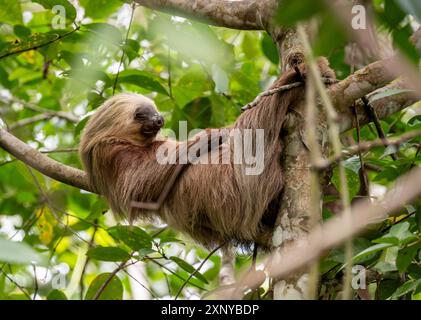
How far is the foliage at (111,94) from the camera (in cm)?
461

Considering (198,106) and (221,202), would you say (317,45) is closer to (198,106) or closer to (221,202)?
(221,202)

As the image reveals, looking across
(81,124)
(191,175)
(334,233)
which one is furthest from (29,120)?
(334,233)

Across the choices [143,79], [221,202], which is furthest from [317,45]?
[143,79]

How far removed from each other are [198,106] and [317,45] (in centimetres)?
557

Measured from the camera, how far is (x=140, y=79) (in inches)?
247

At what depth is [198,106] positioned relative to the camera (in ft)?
22.6

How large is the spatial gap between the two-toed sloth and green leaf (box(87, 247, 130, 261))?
510 millimetres

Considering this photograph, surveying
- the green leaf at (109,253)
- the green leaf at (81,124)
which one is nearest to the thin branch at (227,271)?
the green leaf at (109,253)

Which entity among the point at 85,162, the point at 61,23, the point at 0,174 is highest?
the point at 61,23

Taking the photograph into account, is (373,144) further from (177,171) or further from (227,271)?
(227,271)

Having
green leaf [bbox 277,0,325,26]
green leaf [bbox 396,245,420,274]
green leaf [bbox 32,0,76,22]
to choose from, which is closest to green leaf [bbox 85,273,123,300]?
green leaf [bbox 32,0,76,22]

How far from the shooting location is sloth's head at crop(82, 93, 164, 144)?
5.93 m

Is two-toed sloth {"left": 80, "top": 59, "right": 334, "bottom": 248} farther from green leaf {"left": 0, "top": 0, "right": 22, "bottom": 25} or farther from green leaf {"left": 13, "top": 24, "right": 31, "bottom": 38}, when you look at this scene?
green leaf {"left": 0, "top": 0, "right": 22, "bottom": 25}

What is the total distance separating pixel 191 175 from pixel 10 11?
9.83 ft
